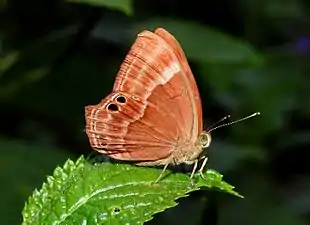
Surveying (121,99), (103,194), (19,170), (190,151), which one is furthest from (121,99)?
(19,170)

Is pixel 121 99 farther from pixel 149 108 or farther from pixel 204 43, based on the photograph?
pixel 204 43

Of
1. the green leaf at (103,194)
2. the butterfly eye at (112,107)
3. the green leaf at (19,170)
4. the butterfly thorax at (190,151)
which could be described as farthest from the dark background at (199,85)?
the green leaf at (103,194)

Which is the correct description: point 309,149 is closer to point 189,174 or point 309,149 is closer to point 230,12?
point 230,12

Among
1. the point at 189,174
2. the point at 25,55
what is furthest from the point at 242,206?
the point at 189,174

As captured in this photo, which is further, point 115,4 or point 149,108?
point 115,4

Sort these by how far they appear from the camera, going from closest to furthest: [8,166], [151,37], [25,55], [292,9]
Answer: [151,37] < [8,166] < [25,55] < [292,9]

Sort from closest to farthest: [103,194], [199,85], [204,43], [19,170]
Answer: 1. [103,194]
2. [19,170]
3. [204,43]
4. [199,85]
